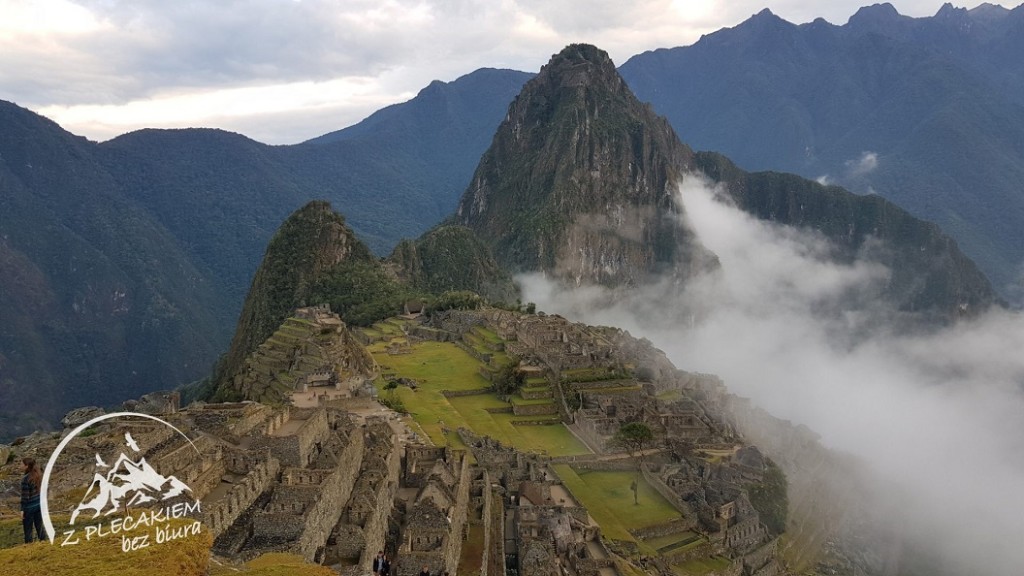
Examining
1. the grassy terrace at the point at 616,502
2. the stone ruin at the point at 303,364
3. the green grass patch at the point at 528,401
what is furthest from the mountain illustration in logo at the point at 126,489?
the green grass patch at the point at 528,401

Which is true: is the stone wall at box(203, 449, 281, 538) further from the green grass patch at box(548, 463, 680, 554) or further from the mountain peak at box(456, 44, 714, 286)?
the mountain peak at box(456, 44, 714, 286)

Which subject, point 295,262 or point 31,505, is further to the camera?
point 295,262

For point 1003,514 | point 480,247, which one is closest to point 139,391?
point 480,247

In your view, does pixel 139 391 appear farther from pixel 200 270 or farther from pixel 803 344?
pixel 803 344

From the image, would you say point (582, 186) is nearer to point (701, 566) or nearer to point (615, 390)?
point (615, 390)

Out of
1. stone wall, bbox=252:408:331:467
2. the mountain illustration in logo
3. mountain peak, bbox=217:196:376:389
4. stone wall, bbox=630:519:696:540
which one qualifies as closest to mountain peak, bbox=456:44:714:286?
mountain peak, bbox=217:196:376:389

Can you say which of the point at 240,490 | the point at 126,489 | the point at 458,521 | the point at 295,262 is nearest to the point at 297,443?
the point at 240,490
